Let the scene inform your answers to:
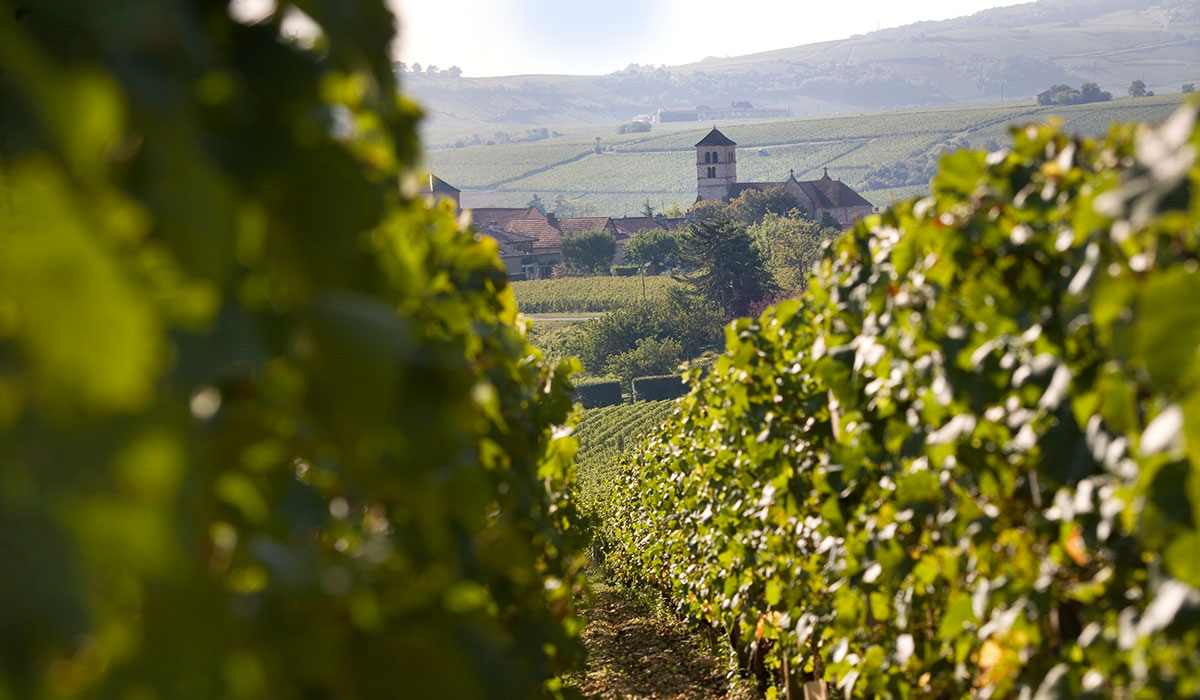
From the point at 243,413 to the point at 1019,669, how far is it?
214 cm

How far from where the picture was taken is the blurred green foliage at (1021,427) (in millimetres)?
1596

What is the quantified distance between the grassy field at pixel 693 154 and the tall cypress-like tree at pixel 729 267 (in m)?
66.9

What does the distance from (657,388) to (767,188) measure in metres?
50.8

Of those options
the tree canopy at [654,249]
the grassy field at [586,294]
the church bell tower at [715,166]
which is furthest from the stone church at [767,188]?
the grassy field at [586,294]

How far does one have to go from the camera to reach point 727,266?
75.9 metres

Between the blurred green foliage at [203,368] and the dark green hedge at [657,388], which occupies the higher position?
the blurred green foliage at [203,368]

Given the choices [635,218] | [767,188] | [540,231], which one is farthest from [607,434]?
[767,188]

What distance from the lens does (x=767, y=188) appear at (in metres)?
109

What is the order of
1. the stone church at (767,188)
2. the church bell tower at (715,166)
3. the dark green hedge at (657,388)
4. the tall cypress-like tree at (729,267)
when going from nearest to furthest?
the dark green hedge at (657,388)
the tall cypress-like tree at (729,267)
the stone church at (767,188)
the church bell tower at (715,166)

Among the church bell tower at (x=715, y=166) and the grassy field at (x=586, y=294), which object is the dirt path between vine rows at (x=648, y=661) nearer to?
the grassy field at (x=586, y=294)

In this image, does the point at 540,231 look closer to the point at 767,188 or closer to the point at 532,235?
the point at 532,235

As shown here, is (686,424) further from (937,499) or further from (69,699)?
(69,699)

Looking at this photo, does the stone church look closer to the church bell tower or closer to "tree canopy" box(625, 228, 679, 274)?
the church bell tower

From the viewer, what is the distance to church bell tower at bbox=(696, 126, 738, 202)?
364 feet
